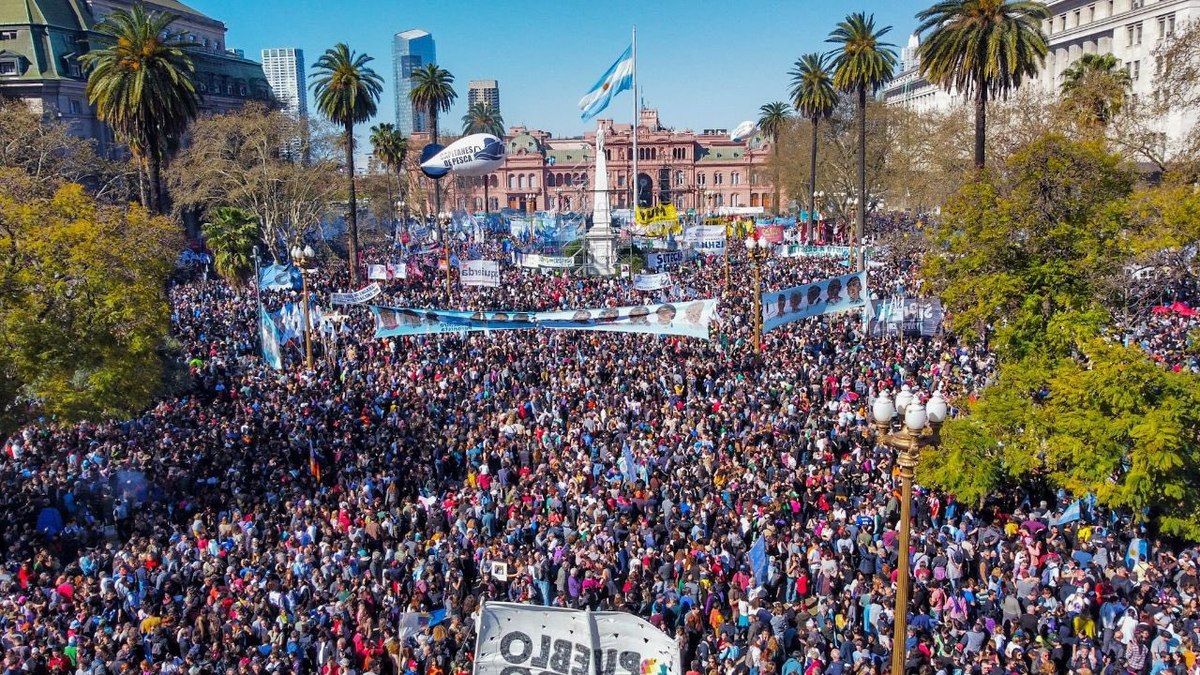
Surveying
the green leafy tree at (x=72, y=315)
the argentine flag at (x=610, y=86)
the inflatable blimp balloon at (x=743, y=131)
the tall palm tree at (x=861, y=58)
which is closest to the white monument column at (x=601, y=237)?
the argentine flag at (x=610, y=86)

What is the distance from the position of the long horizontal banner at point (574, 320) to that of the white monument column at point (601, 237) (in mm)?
23320

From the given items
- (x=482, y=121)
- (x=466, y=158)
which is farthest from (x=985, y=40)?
(x=482, y=121)

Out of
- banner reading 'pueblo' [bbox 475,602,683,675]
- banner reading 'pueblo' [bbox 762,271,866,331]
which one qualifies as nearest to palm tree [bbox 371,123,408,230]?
banner reading 'pueblo' [bbox 762,271,866,331]

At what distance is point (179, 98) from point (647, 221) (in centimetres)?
2671

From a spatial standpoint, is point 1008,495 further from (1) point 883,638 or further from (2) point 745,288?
(2) point 745,288

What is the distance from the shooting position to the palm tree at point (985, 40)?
32438 mm

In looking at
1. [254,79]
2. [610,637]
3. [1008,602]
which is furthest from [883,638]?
[254,79]

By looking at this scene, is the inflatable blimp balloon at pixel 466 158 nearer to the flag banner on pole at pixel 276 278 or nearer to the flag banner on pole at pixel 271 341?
the flag banner on pole at pixel 276 278

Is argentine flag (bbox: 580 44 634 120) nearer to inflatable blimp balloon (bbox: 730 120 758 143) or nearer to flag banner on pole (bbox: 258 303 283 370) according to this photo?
flag banner on pole (bbox: 258 303 283 370)

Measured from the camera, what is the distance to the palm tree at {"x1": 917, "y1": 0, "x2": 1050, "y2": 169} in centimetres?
3244

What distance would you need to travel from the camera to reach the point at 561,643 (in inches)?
334

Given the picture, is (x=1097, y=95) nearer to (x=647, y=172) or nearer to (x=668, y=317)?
(x=668, y=317)

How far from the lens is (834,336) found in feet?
88.5

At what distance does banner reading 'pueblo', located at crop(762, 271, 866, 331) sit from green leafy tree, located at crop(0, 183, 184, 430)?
14095 millimetres
